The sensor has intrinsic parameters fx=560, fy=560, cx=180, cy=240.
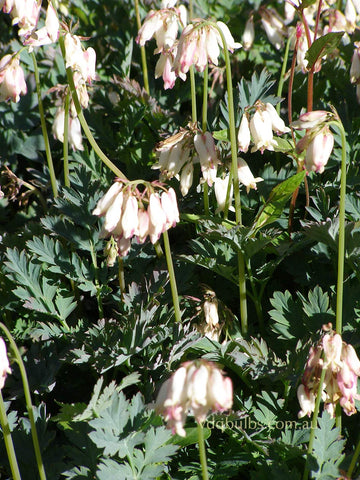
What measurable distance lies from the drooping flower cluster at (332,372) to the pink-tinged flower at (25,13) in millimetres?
1368

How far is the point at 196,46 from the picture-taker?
184 centimetres

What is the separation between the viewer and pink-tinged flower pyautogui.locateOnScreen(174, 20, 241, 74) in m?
1.81

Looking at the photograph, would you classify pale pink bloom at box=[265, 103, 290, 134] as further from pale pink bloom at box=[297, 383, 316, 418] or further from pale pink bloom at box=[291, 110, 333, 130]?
pale pink bloom at box=[297, 383, 316, 418]

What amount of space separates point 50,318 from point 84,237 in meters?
0.35

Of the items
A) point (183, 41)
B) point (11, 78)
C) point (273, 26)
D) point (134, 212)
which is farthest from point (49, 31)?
point (273, 26)

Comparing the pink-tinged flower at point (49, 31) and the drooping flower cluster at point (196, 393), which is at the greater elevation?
the pink-tinged flower at point (49, 31)

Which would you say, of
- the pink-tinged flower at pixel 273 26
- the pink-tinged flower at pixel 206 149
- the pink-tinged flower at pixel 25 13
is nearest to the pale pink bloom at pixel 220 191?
the pink-tinged flower at pixel 206 149

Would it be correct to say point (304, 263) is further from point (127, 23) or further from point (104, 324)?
point (127, 23)

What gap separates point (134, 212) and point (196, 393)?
0.56 m

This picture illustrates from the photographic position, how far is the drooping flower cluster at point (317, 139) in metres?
1.56

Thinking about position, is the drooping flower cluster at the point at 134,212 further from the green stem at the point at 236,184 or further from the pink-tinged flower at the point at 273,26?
the pink-tinged flower at the point at 273,26

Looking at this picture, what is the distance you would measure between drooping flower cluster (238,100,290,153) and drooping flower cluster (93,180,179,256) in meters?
0.47

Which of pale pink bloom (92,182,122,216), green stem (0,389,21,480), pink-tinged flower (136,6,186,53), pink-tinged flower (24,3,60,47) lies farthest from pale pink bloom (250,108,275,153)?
green stem (0,389,21,480)

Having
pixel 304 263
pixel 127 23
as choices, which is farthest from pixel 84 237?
pixel 127 23
